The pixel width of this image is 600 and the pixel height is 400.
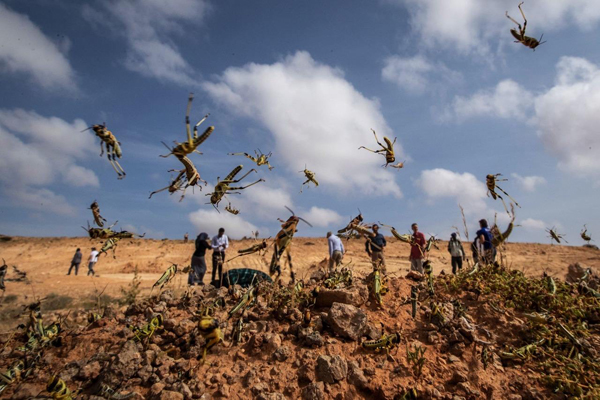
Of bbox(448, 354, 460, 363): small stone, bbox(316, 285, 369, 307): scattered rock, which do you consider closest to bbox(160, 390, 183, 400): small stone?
bbox(316, 285, 369, 307): scattered rock

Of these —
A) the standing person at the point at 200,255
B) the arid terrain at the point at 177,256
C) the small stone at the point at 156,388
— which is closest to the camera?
the small stone at the point at 156,388

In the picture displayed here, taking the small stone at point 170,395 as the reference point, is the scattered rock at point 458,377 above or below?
above

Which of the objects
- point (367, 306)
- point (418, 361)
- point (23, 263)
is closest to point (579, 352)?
point (418, 361)

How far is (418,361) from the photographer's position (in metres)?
3.17

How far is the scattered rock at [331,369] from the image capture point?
3074 millimetres

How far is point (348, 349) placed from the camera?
136 inches

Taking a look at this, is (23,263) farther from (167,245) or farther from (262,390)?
(262,390)

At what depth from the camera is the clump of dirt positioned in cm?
304

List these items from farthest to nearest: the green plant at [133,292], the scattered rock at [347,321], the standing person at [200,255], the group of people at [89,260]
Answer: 1. the group of people at [89,260]
2. the standing person at [200,255]
3. the green plant at [133,292]
4. the scattered rock at [347,321]

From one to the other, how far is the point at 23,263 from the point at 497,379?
3302 cm

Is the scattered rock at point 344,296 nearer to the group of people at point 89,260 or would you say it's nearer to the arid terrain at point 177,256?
the arid terrain at point 177,256

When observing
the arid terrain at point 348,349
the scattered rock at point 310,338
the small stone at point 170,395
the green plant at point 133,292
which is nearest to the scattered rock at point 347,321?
the arid terrain at point 348,349

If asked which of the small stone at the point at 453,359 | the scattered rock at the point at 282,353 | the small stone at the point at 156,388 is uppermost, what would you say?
the small stone at the point at 453,359

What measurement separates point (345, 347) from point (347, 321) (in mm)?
268
